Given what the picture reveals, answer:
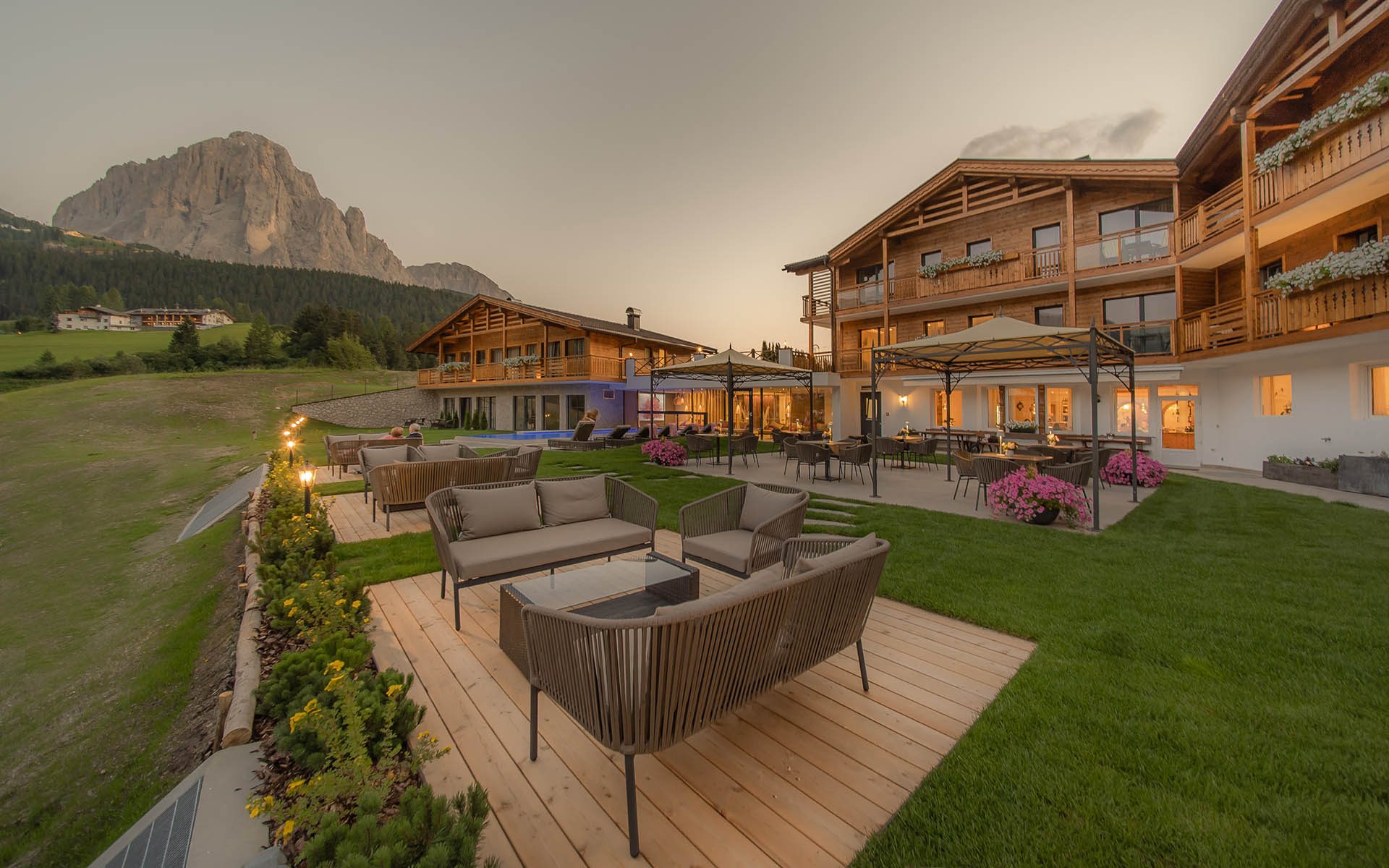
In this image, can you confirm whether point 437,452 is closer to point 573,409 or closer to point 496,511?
point 496,511

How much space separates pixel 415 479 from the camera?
6.22 metres

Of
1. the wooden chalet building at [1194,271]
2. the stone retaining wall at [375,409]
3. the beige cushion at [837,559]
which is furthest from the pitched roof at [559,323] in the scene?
the beige cushion at [837,559]

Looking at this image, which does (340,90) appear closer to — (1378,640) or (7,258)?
(1378,640)

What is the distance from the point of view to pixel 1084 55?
14047 mm

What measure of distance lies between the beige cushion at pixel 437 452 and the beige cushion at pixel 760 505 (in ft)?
17.8

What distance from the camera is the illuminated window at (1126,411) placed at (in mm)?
13766

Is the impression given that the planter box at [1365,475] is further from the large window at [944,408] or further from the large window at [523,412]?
the large window at [523,412]

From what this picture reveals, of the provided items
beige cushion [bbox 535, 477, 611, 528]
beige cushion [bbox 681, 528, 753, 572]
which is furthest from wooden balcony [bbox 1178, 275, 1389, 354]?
beige cushion [bbox 535, 477, 611, 528]

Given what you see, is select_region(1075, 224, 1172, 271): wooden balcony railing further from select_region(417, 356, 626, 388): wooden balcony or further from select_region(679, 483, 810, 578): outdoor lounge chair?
select_region(417, 356, 626, 388): wooden balcony

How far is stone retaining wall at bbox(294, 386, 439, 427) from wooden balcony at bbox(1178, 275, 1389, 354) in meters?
32.1

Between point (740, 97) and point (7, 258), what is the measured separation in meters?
120

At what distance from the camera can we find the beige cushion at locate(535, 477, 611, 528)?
4734mm

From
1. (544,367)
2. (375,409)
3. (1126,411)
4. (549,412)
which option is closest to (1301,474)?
(1126,411)

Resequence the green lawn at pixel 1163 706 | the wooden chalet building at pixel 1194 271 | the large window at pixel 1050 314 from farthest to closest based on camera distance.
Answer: the large window at pixel 1050 314, the wooden chalet building at pixel 1194 271, the green lawn at pixel 1163 706
